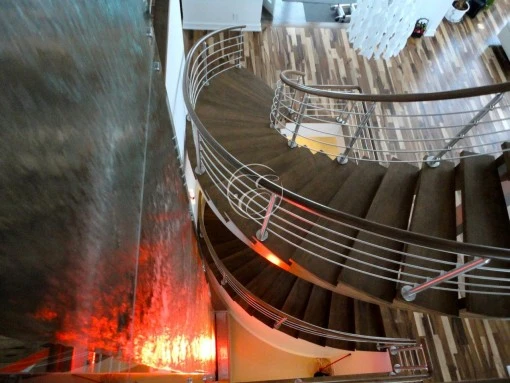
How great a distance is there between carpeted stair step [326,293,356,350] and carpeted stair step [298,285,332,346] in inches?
3.1

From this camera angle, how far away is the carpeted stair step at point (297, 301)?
350 centimetres

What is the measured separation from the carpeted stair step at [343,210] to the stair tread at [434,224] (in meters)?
0.37

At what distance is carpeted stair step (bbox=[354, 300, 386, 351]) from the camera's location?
3.33 meters

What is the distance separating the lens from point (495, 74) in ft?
20.1

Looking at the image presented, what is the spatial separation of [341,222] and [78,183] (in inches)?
45.9

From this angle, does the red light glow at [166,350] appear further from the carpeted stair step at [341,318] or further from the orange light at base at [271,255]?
the carpeted stair step at [341,318]

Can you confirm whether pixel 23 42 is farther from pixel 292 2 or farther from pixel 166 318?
pixel 292 2

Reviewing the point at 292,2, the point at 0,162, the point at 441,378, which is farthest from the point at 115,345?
the point at 292,2

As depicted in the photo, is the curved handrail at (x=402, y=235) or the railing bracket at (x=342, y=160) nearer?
the curved handrail at (x=402, y=235)

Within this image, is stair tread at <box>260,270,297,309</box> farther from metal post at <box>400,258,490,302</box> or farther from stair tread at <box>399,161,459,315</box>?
metal post at <box>400,258,490,302</box>

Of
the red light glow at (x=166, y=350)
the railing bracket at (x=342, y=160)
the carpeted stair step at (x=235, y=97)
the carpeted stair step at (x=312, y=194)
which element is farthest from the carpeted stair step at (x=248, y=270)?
the carpeted stair step at (x=235, y=97)

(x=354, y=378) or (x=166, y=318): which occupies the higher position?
(x=166, y=318)

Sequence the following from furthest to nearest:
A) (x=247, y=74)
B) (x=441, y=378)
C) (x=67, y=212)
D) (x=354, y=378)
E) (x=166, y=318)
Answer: (x=247, y=74) < (x=441, y=378) < (x=354, y=378) < (x=166, y=318) < (x=67, y=212)

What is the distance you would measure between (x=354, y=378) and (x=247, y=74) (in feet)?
11.2
